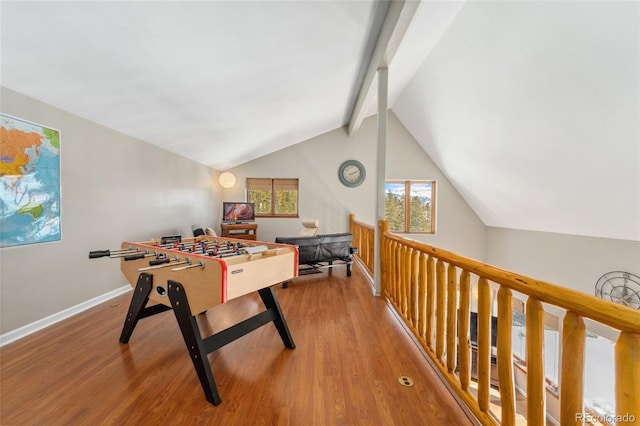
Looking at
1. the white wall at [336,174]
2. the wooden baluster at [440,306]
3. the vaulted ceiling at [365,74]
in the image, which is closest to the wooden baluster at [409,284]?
the wooden baluster at [440,306]

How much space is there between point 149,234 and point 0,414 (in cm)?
234

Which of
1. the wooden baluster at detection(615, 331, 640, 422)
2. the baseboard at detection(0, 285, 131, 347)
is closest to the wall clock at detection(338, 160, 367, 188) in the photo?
the baseboard at detection(0, 285, 131, 347)

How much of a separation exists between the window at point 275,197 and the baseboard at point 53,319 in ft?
11.1

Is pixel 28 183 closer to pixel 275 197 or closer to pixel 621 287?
pixel 275 197

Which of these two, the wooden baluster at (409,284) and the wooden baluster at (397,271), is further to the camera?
the wooden baluster at (397,271)

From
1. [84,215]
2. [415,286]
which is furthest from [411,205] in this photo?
[84,215]

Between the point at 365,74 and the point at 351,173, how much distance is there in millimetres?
2621

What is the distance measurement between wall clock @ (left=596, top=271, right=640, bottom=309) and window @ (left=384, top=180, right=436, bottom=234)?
2.80 metres

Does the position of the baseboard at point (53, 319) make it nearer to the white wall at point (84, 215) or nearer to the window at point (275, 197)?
the white wall at point (84, 215)

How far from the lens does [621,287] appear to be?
11.1ft

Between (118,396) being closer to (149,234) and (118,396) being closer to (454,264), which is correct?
(454,264)

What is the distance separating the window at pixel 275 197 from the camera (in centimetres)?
596

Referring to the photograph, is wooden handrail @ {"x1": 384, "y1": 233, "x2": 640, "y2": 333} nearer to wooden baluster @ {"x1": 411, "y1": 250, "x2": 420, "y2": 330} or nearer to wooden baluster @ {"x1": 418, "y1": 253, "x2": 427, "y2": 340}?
wooden baluster @ {"x1": 418, "y1": 253, "x2": 427, "y2": 340}

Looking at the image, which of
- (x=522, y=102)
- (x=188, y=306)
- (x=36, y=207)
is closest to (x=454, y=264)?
(x=188, y=306)
